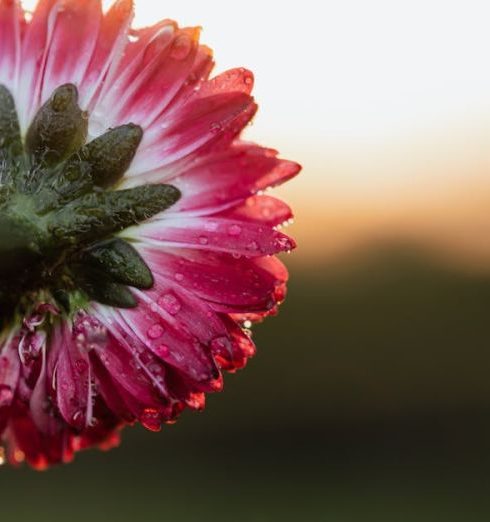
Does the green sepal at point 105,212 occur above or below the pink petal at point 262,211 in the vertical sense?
below

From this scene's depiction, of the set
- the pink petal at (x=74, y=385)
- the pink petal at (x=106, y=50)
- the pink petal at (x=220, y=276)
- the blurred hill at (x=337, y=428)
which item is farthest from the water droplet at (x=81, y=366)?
the blurred hill at (x=337, y=428)

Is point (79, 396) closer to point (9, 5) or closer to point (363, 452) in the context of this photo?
point (9, 5)

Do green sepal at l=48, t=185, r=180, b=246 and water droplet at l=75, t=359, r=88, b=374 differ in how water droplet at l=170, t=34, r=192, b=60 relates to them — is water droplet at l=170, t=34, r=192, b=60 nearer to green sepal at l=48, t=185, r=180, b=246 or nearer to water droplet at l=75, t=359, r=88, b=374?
green sepal at l=48, t=185, r=180, b=246

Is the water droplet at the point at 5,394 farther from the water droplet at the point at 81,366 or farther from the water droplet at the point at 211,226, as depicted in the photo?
the water droplet at the point at 211,226

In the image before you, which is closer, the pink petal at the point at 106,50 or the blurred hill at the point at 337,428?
the pink petal at the point at 106,50

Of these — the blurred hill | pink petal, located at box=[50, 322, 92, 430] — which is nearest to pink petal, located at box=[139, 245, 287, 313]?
pink petal, located at box=[50, 322, 92, 430]

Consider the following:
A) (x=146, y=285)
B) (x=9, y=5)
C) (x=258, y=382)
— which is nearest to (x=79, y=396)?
(x=146, y=285)

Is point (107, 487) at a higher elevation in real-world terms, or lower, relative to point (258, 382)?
lower
